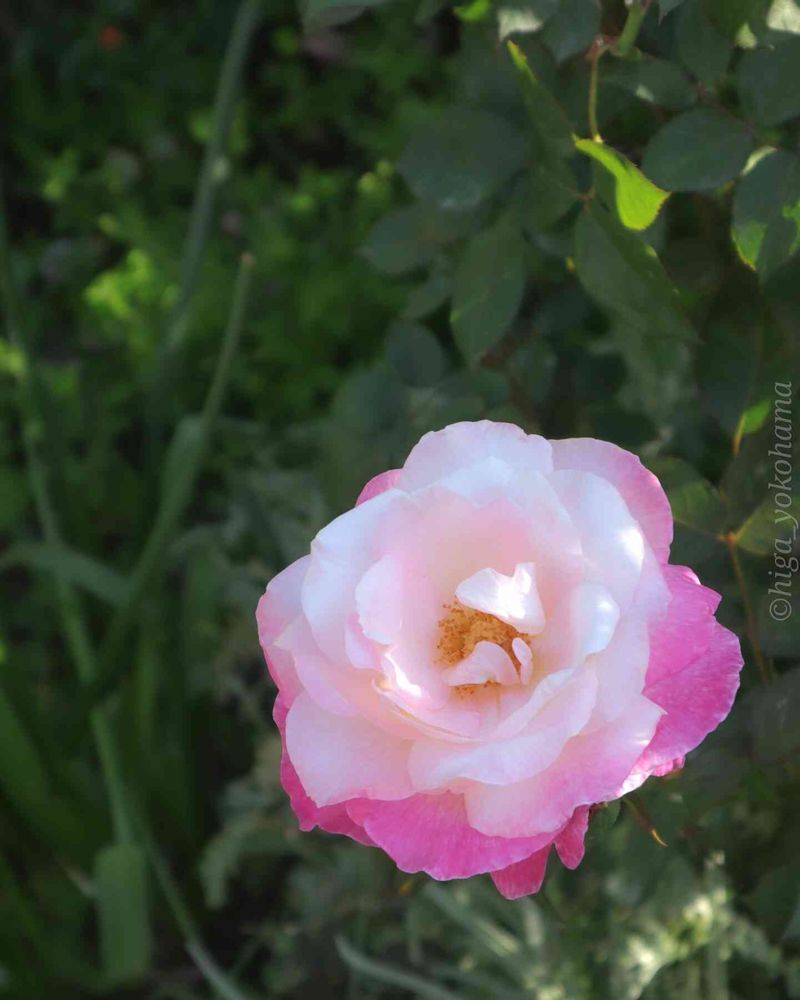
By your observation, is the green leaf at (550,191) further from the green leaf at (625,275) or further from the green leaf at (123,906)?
the green leaf at (123,906)

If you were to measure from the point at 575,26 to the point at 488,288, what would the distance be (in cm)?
15

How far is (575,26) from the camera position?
63cm

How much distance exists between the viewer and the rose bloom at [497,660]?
0.50 m

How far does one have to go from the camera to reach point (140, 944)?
1.18 m

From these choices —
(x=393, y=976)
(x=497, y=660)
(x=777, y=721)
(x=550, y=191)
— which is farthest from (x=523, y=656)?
(x=393, y=976)

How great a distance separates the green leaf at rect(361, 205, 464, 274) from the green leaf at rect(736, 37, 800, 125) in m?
0.22

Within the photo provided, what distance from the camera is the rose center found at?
59 cm

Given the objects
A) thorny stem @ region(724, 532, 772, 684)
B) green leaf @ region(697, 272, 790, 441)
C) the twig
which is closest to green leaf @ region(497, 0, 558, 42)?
green leaf @ region(697, 272, 790, 441)

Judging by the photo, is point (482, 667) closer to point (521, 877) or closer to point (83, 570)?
point (521, 877)

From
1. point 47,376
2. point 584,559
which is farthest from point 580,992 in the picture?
point 47,376

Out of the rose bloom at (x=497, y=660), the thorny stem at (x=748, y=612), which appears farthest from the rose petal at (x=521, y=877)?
the thorny stem at (x=748, y=612)

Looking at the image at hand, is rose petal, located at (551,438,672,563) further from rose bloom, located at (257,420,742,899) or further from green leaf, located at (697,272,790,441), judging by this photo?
green leaf, located at (697,272,790,441)

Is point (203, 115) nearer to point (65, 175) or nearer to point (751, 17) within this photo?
point (65, 175)

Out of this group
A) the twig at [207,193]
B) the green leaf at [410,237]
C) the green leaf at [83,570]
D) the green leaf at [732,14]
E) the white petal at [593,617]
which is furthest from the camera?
the green leaf at [83,570]
